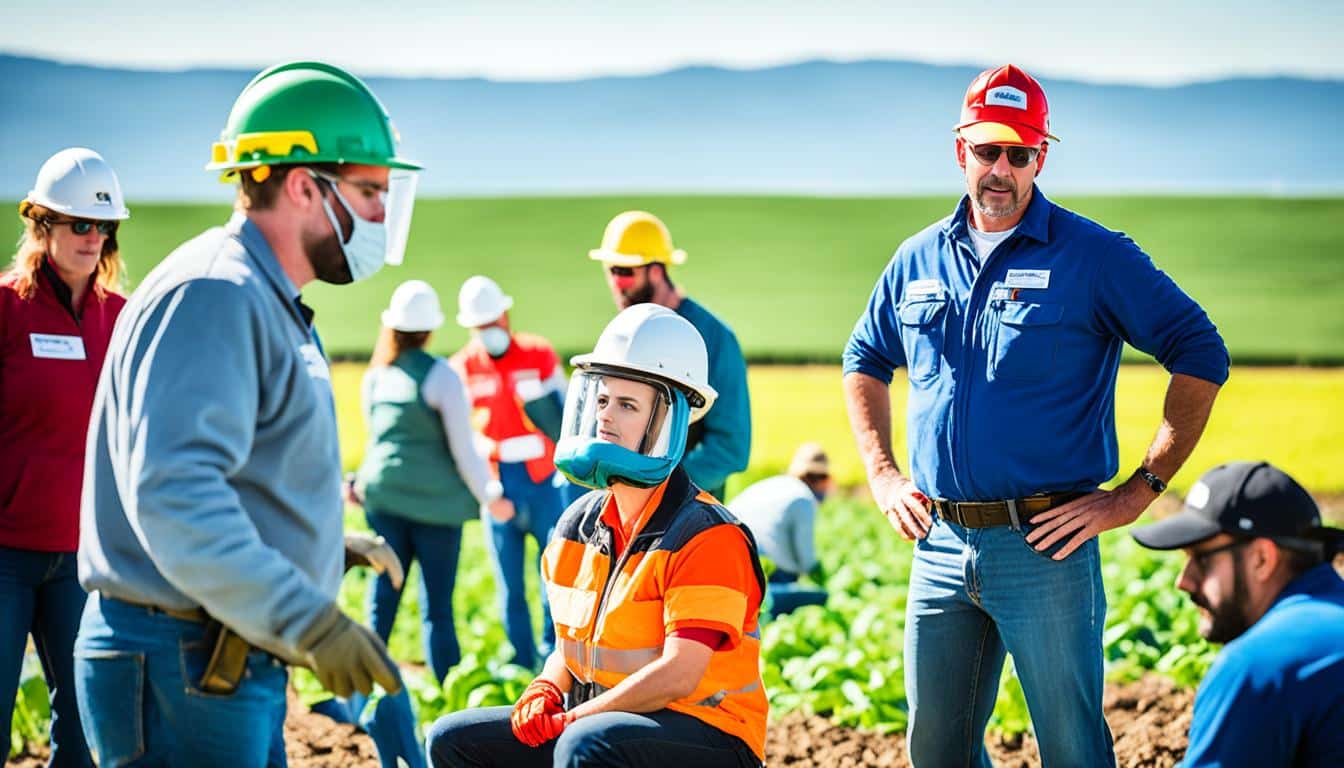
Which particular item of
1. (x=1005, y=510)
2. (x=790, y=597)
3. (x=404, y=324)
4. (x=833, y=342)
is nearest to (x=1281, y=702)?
(x=1005, y=510)

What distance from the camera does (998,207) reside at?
13.3 ft

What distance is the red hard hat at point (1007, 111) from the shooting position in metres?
4.03

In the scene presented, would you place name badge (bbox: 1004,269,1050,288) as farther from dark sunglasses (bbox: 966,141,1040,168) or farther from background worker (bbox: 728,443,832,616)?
background worker (bbox: 728,443,832,616)

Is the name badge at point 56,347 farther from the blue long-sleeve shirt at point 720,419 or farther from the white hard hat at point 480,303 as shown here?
the white hard hat at point 480,303

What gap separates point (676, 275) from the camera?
32.6 m

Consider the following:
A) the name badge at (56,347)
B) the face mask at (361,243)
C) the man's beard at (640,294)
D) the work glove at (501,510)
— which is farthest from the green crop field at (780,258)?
the face mask at (361,243)

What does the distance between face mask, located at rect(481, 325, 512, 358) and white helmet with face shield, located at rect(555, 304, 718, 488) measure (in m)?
3.67

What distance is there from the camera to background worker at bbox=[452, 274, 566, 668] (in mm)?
7422

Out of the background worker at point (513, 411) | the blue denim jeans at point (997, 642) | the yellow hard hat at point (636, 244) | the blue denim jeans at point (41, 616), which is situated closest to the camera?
the blue denim jeans at point (997, 642)

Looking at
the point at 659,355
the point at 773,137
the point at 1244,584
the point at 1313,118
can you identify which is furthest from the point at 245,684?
the point at 773,137

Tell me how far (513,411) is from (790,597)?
178 cm

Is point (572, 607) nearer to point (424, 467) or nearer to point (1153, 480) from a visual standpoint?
point (1153, 480)

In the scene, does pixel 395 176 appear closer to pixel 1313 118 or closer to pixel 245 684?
pixel 245 684

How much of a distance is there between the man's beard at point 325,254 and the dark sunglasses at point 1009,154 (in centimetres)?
186
